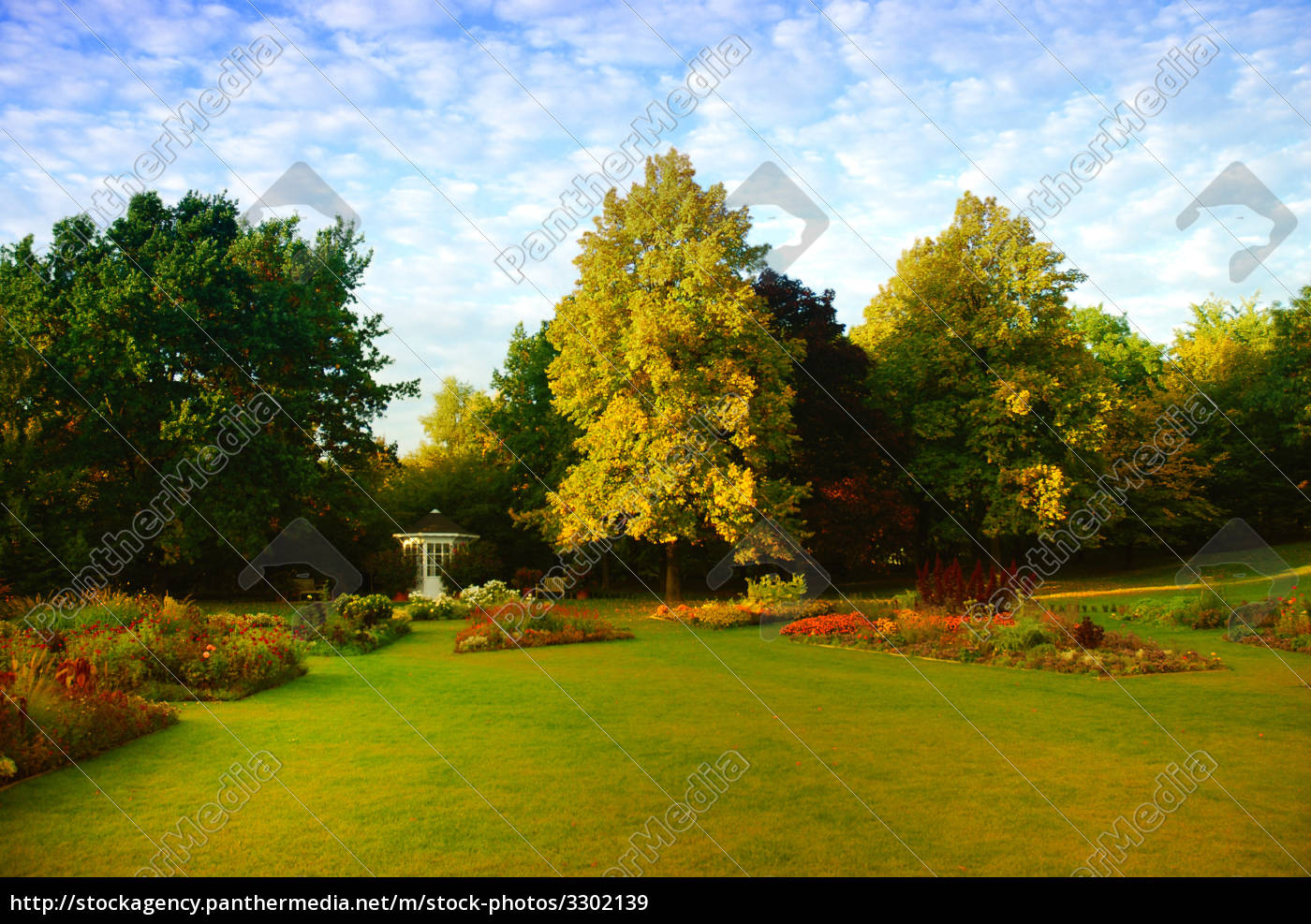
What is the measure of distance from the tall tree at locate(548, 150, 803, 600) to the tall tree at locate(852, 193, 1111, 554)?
7.79 metres

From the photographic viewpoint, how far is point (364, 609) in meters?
17.8

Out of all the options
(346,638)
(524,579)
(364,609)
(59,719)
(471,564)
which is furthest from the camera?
(471,564)

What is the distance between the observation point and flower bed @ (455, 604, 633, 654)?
16047 millimetres

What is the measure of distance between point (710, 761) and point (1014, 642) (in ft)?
27.9

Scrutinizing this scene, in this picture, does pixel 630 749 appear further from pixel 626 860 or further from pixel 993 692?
pixel 993 692

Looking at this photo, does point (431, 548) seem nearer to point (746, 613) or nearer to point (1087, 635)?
point (746, 613)

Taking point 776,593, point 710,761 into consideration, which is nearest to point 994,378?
point 776,593

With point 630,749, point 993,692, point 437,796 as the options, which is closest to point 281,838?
point 437,796

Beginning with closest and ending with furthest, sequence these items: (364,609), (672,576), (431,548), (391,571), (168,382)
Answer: (364,609) → (672,576) → (168,382) → (391,571) → (431,548)

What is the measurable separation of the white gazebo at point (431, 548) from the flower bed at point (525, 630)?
1145 centimetres

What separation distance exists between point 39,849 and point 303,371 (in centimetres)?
2460

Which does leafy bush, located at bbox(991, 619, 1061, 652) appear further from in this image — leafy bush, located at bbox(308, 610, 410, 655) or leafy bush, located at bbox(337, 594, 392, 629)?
leafy bush, located at bbox(337, 594, 392, 629)

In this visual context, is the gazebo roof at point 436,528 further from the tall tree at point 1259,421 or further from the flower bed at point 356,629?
the tall tree at point 1259,421
